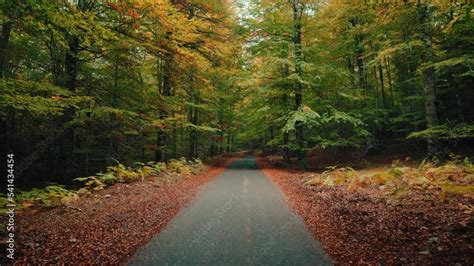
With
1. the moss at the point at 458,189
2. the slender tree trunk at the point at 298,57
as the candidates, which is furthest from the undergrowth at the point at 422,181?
the slender tree trunk at the point at 298,57

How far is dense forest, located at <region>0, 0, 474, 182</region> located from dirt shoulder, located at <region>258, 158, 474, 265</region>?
5.25 meters

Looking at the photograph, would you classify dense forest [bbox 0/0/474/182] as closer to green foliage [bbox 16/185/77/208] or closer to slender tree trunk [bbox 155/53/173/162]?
slender tree trunk [bbox 155/53/173/162]

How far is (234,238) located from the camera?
6.07 meters

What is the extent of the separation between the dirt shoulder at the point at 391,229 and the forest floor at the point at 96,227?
13.7 ft

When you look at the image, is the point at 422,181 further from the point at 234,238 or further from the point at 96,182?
the point at 96,182

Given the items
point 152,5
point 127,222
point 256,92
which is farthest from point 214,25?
point 127,222

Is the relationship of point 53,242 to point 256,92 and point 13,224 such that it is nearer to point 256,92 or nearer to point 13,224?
point 13,224

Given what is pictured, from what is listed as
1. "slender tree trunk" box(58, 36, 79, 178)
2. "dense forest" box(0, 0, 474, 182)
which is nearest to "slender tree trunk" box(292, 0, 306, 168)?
"dense forest" box(0, 0, 474, 182)

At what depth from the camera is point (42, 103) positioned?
7707 mm

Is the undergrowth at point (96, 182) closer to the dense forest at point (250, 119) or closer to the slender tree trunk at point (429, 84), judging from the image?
the dense forest at point (250, 119)

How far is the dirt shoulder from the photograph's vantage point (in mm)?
4711

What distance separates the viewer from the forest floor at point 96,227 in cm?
508

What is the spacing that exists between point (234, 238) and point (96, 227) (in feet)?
11.5

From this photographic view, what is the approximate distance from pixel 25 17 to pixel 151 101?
8280mm
